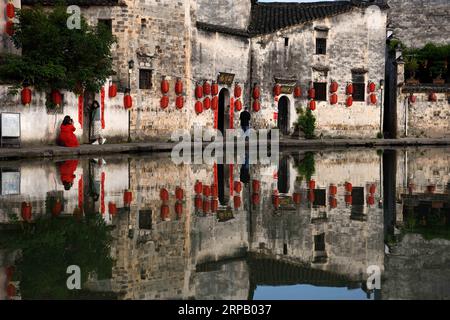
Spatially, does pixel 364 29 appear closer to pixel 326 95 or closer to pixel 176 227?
pixel 326 95

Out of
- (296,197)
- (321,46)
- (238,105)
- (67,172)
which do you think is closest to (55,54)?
(67,172)

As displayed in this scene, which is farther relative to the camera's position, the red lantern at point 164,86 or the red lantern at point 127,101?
the red lantern at point 164,86

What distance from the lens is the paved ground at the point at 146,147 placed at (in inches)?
795

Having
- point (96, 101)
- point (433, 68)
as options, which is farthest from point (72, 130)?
point (433, 68)

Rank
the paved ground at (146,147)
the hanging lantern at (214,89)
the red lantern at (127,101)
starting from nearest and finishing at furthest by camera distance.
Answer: the paved ground at (146,147) < the red lantern at (127,101) < the hanging lantern at (214,89)

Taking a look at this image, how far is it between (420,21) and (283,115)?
16875mm

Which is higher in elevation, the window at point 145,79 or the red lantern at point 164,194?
the window at point 145,79

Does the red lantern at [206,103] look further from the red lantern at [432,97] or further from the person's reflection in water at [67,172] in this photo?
the red lantern at [432,97]

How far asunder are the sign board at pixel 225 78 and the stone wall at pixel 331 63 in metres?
2.24

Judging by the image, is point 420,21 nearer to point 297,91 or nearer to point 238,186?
point 297,91

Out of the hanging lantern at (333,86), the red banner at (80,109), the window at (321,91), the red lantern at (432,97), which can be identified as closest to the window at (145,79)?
the red banner at (80,109)

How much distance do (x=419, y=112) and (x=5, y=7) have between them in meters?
23.5

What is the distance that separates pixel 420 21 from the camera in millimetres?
→ 48000

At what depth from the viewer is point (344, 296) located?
6.28 metres
